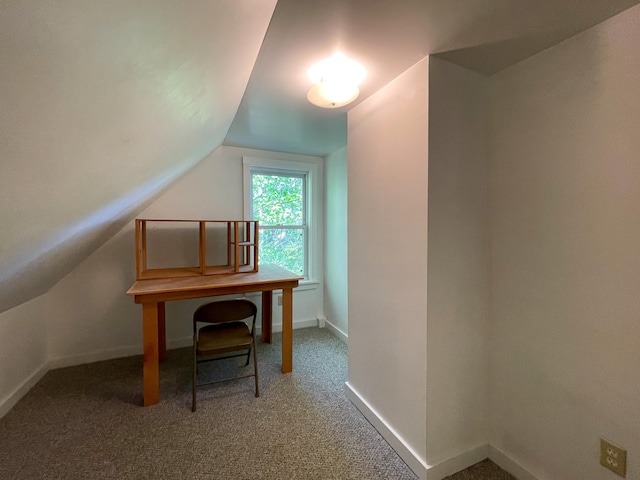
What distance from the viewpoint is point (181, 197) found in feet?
9.05

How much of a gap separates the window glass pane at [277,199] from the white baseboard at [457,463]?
2542mm

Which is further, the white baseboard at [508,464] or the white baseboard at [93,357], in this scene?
the white baseboard at [93,357]

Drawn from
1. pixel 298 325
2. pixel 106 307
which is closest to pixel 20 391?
pixel 106 307

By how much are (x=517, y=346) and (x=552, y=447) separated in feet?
1.46

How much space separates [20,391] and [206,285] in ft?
5.05

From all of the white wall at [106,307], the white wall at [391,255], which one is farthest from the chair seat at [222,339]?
the white wall at [106,307]

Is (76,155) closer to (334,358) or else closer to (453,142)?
(453,142)

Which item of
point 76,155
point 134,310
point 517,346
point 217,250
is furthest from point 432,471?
point 134,310

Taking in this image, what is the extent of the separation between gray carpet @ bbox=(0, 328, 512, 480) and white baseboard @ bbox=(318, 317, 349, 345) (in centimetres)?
62

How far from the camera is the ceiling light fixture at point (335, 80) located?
54.3 inches

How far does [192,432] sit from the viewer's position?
5.47 feet

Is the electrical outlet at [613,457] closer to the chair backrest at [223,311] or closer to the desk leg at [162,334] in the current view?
the chair backrest at [223,311]

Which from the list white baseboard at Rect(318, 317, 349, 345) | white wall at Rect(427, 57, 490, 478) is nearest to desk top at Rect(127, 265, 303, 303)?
white baseboard at Rect(318, 317, 349, 345)

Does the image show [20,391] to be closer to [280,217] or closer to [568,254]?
[280,217]
